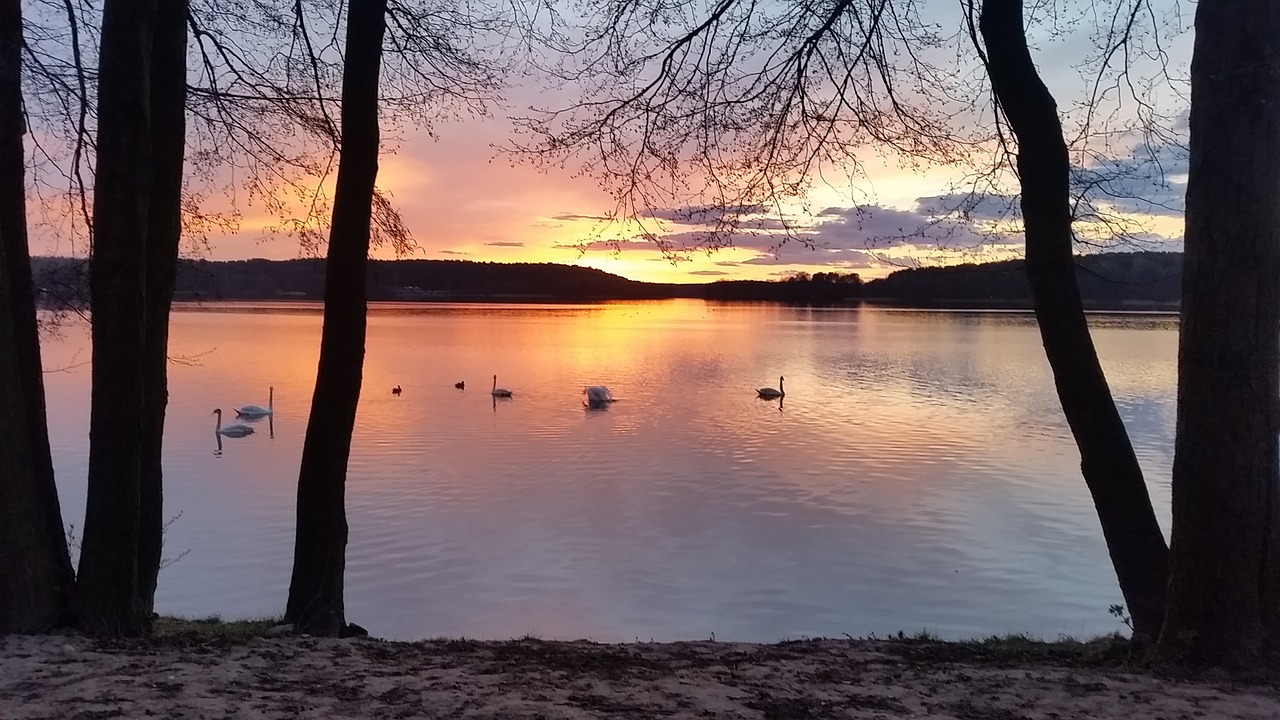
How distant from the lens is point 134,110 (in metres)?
5.11

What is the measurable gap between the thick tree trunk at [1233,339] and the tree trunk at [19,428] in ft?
18.9

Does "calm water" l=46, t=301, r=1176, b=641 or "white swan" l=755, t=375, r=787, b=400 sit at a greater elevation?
"white swan" l=755, t=375, r=787, b=400

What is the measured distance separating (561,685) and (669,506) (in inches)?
394

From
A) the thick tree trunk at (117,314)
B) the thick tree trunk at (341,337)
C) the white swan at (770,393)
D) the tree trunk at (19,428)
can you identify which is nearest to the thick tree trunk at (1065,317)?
the thick tree trunk at (341,337)

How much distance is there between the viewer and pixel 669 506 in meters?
14.3

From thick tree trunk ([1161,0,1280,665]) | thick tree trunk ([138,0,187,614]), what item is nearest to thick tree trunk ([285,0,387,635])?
thick tree trunk ([138,0,187,614])

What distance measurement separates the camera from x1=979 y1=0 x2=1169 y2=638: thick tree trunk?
5336mm

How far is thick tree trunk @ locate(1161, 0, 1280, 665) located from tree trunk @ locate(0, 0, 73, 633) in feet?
18.9

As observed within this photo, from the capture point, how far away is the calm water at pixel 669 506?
376 inches

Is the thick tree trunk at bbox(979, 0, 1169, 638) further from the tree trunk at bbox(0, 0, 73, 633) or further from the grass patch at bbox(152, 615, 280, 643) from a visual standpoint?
the tree trunk at bbox(0, 0, 73, 633)

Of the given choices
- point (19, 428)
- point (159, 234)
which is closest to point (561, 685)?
point (19, 428)

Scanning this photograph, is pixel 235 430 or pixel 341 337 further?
pixel 235 430

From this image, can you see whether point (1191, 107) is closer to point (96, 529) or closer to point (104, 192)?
point (104, 192)

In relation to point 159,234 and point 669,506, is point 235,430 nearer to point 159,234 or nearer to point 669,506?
point 669,506
